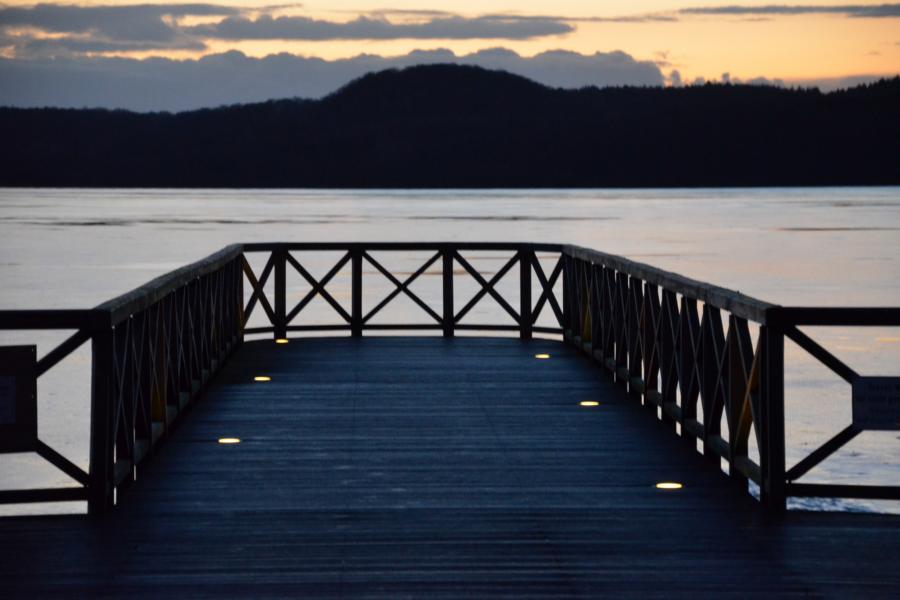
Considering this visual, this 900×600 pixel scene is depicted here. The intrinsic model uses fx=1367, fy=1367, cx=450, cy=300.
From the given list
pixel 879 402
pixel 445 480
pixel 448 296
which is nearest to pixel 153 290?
pixel 445 480

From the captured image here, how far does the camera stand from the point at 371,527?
18.2 ft

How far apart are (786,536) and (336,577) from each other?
182cm

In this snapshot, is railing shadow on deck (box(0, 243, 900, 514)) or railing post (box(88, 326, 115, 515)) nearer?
railing shadow on deck (box(0, 243, 900, 514))

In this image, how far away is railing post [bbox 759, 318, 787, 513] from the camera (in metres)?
5.69

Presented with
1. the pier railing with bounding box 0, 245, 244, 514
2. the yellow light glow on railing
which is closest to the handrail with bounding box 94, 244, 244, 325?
the pier railing with bounding box 0, 245, 244, 514

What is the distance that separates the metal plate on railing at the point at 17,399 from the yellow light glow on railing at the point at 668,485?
2807mm

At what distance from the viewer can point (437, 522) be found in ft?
18.5

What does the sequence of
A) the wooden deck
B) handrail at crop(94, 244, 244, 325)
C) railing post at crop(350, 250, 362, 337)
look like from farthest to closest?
railing post at crop(350, 250, 362, 337) < handrail at crop(94, 244, 244, 325) < the wooden deck

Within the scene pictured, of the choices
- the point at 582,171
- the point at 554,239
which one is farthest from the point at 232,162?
the point at 554,239

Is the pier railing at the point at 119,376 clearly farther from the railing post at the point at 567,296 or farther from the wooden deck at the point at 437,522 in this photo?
the railing post at the point at 567,296

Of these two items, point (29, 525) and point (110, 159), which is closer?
point (29, 525)

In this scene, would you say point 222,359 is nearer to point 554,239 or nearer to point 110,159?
point 554,239

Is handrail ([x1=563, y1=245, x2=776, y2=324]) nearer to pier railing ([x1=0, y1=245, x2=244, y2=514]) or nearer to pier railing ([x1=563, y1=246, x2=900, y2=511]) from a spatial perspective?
pier railing ([x1=563, y1=246, x2=900, y2=511])

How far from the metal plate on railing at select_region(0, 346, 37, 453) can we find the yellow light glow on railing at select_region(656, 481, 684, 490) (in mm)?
2807
